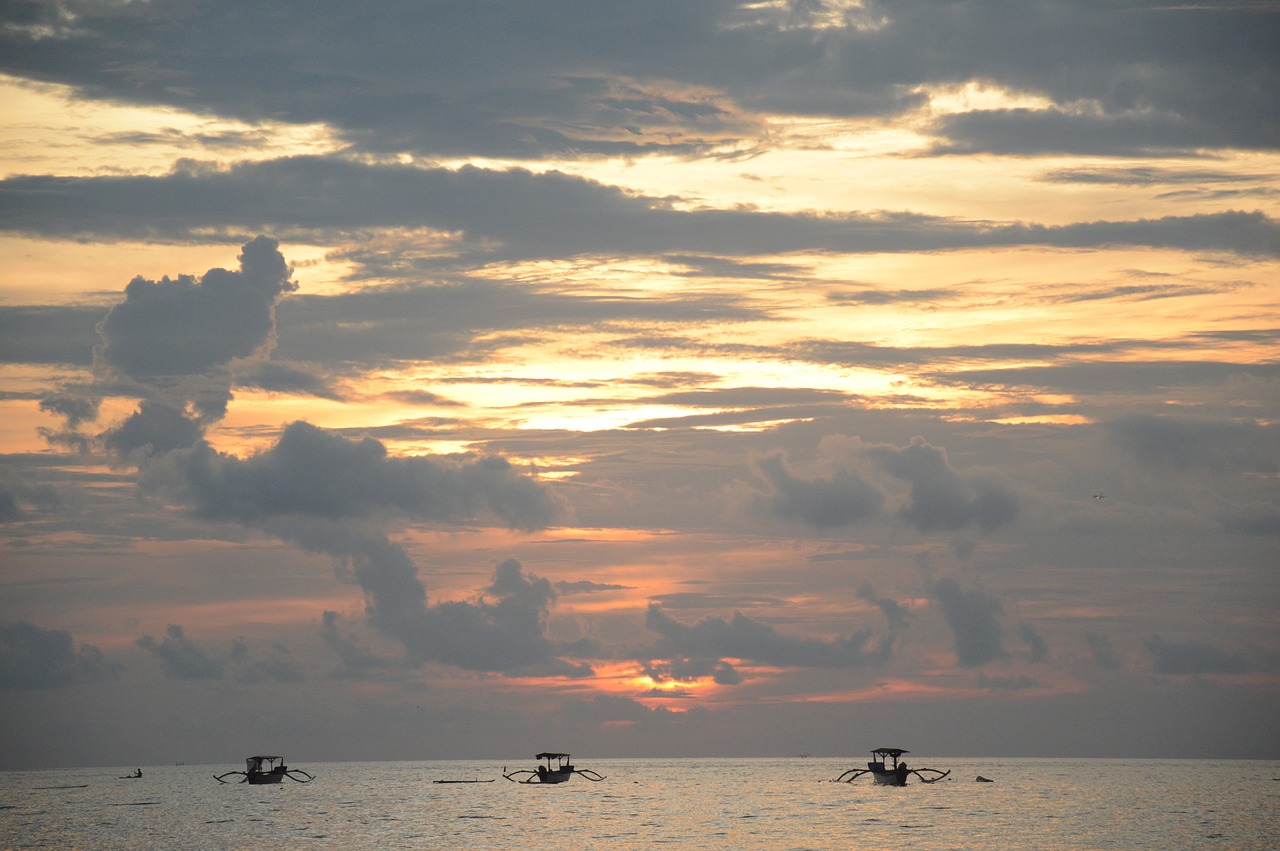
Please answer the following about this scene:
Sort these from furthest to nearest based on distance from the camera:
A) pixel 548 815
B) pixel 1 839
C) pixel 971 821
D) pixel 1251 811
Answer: pixel 1251 811 < pixel 548 815 < pixel 971 821 < pixel 1 839

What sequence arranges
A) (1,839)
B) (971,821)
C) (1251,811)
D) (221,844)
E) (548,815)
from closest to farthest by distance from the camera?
(221,844)
(1,839)
(971,821)
(548,815)
(1251,811)

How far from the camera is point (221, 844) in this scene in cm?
14200


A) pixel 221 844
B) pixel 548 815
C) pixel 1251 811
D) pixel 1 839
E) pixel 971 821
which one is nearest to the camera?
pixel 221 844

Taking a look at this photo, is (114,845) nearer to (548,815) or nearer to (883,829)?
(548,815)

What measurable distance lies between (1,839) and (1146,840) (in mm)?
133440

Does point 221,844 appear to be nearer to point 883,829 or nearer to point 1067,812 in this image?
point 883,829

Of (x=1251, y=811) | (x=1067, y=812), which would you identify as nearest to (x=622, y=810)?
(x=1067, y=812)

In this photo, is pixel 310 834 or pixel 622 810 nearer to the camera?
pixel 310 834

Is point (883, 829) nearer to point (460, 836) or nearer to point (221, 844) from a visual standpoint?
point (460, 836)

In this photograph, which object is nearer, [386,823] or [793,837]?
[793,837]

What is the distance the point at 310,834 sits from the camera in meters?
154

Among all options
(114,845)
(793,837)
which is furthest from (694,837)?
(114,845)

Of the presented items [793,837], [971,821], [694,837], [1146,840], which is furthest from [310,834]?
[1146,840]

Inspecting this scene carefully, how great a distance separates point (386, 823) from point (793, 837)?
201 ft
